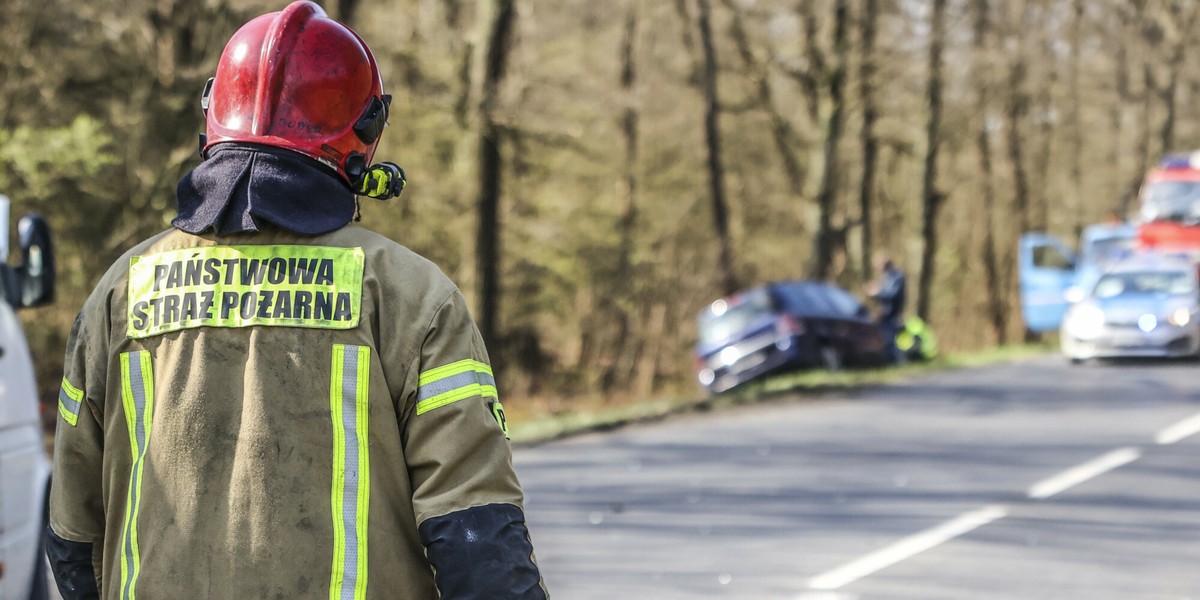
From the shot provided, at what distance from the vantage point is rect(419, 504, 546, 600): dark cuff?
2.36 m

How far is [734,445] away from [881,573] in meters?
5.59

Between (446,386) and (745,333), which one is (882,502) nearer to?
(446,386)

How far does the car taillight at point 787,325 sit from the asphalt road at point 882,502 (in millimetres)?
3240

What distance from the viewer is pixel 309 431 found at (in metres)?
2.48

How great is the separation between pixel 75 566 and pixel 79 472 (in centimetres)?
17

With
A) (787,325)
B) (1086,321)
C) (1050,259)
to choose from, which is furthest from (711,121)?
(787,325)

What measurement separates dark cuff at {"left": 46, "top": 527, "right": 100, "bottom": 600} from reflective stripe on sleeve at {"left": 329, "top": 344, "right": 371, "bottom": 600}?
513mm

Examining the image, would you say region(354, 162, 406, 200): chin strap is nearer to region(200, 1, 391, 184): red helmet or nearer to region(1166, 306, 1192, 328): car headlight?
region(200, 1, 391, 184): red helmet

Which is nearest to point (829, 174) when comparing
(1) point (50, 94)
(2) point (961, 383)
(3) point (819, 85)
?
(3) point (819, 85)

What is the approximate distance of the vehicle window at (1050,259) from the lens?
93.8 feet

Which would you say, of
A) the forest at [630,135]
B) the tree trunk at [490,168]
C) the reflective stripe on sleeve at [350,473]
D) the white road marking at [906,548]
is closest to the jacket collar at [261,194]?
A: the reflective stripe on sleeve at [350,473]

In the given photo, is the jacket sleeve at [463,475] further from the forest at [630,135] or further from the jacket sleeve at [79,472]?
the forest at [630,135]

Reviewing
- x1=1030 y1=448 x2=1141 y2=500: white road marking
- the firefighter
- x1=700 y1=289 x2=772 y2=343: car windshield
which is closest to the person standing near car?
x1=700 y1=289 x2=772 y2=343: car windshield

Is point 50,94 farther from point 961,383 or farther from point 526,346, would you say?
point 526,346
